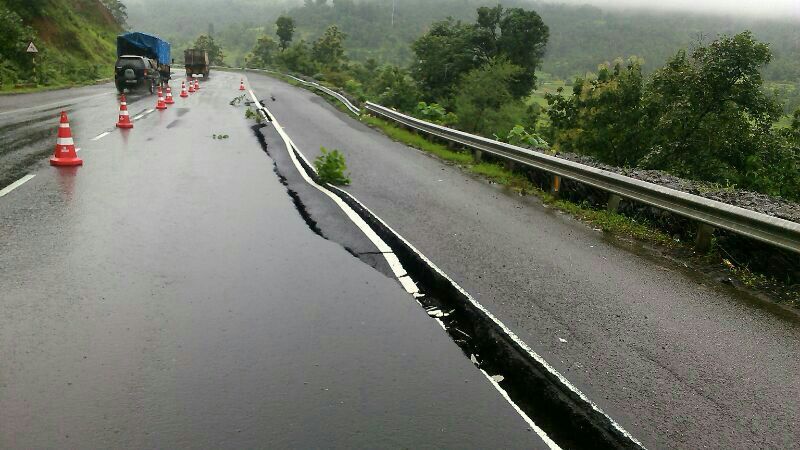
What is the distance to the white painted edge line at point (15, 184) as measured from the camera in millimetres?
8023

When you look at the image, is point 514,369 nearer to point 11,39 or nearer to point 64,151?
point 64,151

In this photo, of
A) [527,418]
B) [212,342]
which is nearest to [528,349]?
[527,418]

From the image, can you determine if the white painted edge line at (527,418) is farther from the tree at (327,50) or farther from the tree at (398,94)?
the tree at (327,50)

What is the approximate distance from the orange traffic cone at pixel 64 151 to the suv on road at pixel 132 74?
21.0 meters

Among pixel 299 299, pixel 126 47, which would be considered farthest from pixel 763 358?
A: pixel 126 47

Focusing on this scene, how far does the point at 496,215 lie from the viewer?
29.1 feet

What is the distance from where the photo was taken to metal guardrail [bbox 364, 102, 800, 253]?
20.0ft

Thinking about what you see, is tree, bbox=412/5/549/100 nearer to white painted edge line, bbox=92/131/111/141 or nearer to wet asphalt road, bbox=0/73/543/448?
white painted edge line, bbox=92/131/111/141

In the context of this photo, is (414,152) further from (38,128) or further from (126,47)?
(126,47)

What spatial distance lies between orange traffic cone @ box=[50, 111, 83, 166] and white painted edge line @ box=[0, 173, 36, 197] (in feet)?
3.21

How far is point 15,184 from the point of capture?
855cm

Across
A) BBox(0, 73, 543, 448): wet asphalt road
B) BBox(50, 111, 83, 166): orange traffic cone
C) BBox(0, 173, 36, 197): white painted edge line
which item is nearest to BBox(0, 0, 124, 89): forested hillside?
BBox(50, 111, 83, 166): orange traffic cone

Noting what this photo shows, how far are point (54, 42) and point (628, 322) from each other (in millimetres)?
49773

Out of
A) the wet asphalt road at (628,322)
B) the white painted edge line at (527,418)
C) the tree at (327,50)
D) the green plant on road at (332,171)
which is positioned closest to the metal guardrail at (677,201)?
the wet asphalt road at (628,322)
